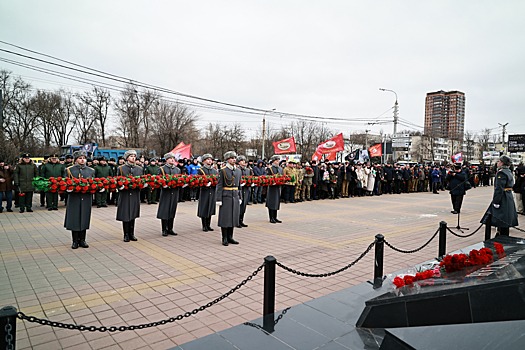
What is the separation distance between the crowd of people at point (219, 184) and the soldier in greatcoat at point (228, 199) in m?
0.02

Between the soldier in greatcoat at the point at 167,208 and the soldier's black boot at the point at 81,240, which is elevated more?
the soldier in greatcoat at the point at 167,208

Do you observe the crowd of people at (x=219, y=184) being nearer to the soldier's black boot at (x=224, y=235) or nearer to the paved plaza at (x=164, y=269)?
the soldier's black boot at (x=224, y=235)

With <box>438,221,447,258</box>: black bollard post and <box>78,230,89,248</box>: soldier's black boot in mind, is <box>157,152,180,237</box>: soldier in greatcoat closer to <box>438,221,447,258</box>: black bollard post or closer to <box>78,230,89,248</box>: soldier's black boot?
<box>78,230,89,248</box>: soldier's black boot

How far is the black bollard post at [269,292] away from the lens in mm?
3937

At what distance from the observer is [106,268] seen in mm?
5992

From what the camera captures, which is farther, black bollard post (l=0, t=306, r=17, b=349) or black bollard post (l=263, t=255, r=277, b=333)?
black bollard post (l=263, t=255, r=277, b=333)

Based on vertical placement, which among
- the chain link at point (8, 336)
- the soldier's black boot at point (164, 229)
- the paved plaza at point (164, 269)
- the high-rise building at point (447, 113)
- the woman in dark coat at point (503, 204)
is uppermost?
the high-rise building at point (447, 113)

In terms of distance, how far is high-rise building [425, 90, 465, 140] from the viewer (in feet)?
212

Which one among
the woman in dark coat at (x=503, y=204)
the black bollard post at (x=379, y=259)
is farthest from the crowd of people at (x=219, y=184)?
the woman in dark coat at (x=503, y=204)

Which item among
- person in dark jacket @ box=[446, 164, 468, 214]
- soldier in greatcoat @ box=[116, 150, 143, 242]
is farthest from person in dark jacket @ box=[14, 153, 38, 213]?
person in dark jacket @ box=[446, 164, 468, 214]

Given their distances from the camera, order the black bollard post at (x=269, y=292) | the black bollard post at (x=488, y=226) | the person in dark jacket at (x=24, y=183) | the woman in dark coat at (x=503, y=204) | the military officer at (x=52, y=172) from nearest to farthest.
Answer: the black bollard post at (x=269, y=292) → the woman in dark coat at (x=503, y=204) → the black bollard post at (x=488, y=226) → the person in dark jacket at (x=24, y=183) → the military officer at (x=52, y=172)

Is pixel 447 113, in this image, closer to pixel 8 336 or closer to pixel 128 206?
pixel 128 206

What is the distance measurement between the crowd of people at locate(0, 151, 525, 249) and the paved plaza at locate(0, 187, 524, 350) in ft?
2.12

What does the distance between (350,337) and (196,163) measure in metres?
14.2
